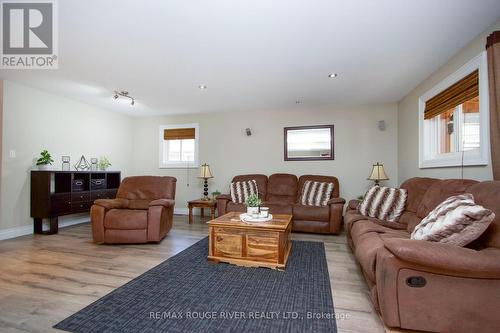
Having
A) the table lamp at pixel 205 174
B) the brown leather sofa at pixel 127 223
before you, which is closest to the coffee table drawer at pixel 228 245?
the brown leather sofa at pixel 127 223

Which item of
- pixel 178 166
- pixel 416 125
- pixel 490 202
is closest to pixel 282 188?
pixel 416 125

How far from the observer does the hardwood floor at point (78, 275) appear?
1630mm

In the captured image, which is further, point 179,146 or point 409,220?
point 179,146

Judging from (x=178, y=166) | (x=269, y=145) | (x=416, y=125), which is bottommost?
(x=178, y=166)

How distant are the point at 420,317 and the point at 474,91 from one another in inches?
88.2

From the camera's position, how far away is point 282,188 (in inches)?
178

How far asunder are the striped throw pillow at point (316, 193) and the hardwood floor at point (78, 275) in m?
0.62

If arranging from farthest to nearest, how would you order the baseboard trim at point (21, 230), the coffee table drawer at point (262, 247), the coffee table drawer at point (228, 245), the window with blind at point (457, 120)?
the baseboard trim at point (21, 230) → the coffee table drawer at point (228, 245) → the coffee table drawer at point (262, 247) → the window with blind at point (457, 120)

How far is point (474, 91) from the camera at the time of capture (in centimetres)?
231

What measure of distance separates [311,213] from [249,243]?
166 cm

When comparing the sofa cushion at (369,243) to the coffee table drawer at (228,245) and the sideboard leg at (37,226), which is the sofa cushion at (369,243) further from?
the sideboard leg at (37,226)

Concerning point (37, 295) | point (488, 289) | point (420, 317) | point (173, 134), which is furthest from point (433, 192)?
point (173, 134)

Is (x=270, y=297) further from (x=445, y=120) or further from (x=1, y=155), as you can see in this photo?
(x=1, y=155)

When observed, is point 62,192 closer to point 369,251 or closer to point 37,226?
point 37,226
